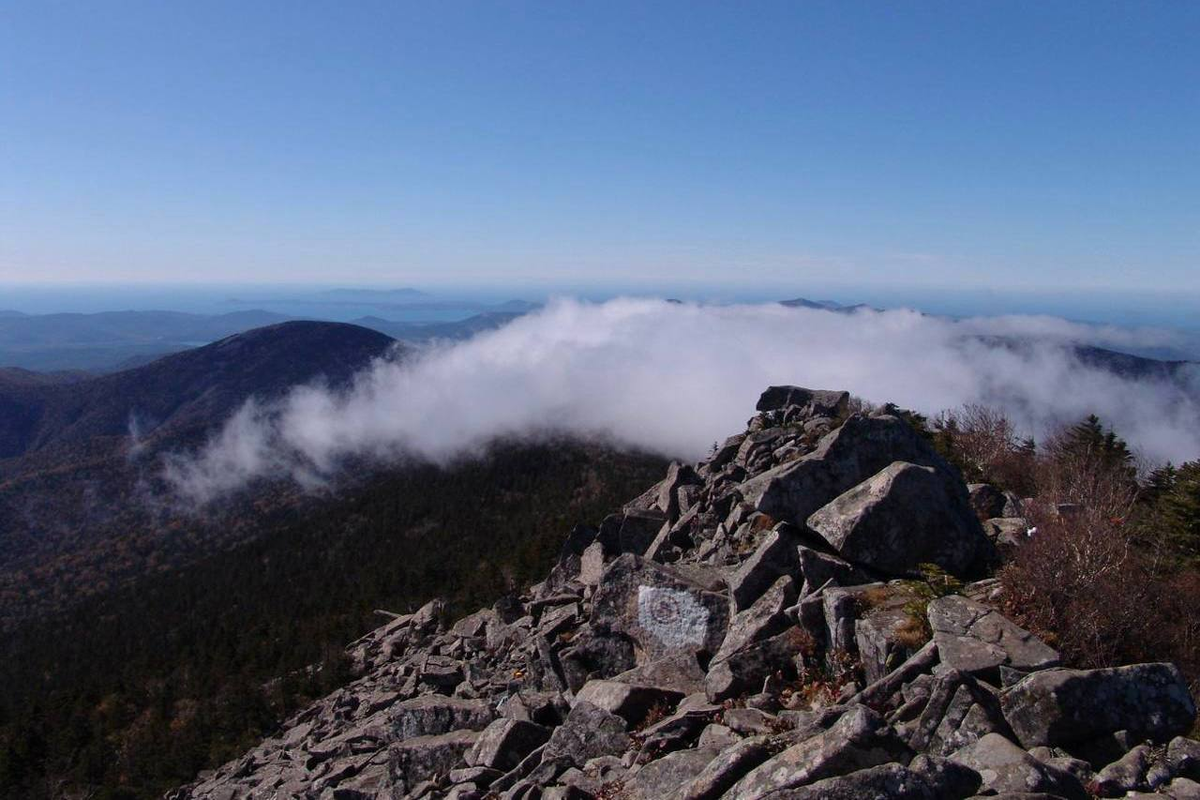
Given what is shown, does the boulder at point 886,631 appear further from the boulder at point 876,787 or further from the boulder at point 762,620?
the boulder at point 876,787

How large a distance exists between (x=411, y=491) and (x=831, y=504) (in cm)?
14606

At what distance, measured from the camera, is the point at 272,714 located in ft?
113

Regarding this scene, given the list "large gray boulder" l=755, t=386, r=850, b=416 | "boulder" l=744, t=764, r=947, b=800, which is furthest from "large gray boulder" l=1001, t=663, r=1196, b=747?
"large gray boulder" l=755, t=386, r=850, b=416

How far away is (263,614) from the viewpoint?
8244 cm

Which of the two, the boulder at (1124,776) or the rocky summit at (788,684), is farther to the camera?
the rocky summit at (788,684)

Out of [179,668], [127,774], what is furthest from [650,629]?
[179,668]

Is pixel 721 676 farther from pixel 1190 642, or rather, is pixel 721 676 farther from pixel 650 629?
pixel 1190 642

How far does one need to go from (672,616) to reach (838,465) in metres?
6.05

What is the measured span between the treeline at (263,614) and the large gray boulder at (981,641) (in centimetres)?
3088

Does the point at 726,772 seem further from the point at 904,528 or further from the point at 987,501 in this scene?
the point at 987,501

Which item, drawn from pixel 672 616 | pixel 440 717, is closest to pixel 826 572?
pixel 672 616

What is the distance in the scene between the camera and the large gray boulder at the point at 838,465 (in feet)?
59.8

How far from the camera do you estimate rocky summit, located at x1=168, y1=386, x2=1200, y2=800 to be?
858 cm

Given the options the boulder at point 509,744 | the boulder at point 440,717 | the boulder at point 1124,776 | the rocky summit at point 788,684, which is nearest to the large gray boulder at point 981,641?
the rocky summit at point 788,684
